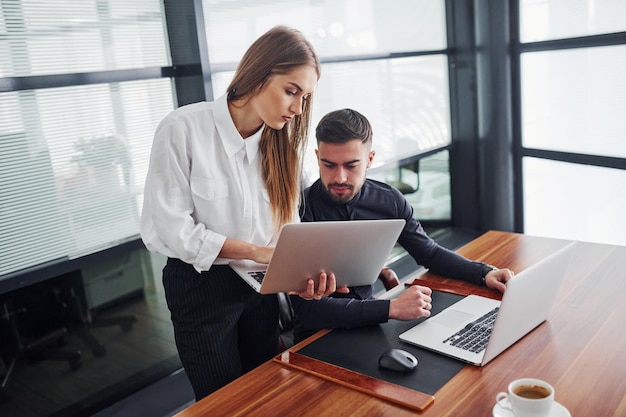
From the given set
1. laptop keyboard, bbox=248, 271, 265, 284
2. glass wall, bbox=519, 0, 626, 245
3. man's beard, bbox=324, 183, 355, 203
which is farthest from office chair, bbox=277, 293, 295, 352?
glass wall, bbox=519, 0, 626, 245

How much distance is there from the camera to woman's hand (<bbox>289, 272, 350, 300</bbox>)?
1543mm

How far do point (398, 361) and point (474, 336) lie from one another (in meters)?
0.24

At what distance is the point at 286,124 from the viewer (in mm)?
1754

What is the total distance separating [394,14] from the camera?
364 centimetres

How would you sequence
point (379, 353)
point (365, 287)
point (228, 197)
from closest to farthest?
point (379, 353), point (228, 197), point (365, 287)

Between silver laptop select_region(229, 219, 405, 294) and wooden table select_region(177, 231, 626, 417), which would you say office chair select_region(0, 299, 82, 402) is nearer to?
silver laptop select_region(229, 219, 405, 294)

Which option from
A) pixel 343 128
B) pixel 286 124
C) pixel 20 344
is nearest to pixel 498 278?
pixel 343 128

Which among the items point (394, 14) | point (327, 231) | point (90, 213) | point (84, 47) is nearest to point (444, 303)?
point (327, 231)

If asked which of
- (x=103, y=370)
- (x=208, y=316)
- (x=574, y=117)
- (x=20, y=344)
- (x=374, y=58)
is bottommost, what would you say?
(x=103, y=370)

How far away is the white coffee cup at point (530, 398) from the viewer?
1049 millimetres

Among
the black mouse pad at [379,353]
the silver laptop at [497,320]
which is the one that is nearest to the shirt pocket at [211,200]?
the black mouse pad at [379,353]

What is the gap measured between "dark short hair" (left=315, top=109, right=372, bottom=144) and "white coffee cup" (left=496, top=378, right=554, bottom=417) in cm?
90

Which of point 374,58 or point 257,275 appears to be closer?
point 257,275

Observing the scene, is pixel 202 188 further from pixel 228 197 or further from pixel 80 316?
pixel 80 316
